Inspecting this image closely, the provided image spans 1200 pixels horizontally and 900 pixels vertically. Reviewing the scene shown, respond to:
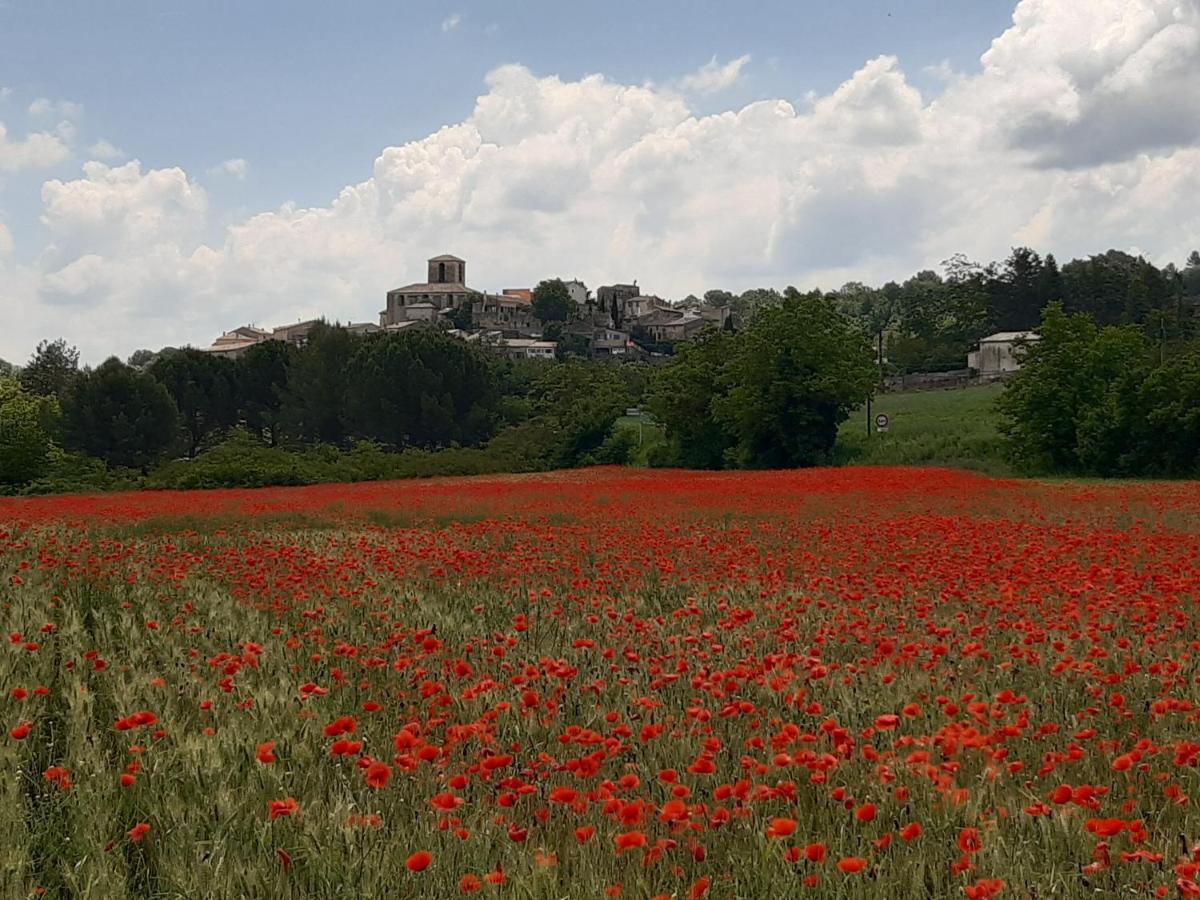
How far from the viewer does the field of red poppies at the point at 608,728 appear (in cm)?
380

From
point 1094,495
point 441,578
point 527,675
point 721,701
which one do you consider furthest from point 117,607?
point 1094,495

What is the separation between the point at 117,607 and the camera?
9.50 m

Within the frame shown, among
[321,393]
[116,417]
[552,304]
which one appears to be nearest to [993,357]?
[321,393]

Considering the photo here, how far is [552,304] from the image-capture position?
574 feet

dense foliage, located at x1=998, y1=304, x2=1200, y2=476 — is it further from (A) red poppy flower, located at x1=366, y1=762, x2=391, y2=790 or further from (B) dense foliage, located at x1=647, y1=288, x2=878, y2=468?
(A) red poppy flower, located at x1=366, y1=762, x2=391, y2=790

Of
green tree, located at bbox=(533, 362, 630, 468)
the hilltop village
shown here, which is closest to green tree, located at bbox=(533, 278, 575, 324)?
the hilltop village

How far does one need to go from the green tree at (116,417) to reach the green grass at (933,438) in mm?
37898

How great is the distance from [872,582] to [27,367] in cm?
11828

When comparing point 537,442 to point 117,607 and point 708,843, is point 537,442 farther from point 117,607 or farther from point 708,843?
point 708,843

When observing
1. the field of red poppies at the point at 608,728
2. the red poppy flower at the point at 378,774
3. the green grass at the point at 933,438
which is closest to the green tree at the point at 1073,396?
the green grass at the point at 933,438

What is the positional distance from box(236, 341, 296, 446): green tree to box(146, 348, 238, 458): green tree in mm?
791

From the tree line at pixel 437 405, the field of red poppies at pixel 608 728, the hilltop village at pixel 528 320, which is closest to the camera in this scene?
the field of red poppies at pixel 608 728

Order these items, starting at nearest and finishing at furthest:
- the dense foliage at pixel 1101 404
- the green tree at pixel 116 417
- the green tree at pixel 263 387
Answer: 1. the dense foliage at pixel 1101 404
2. the green tree at pixel 116 417
3. the green tree at pixel 263 387

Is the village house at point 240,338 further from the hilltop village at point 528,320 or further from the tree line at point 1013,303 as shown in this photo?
the tree line at point 1013,303
